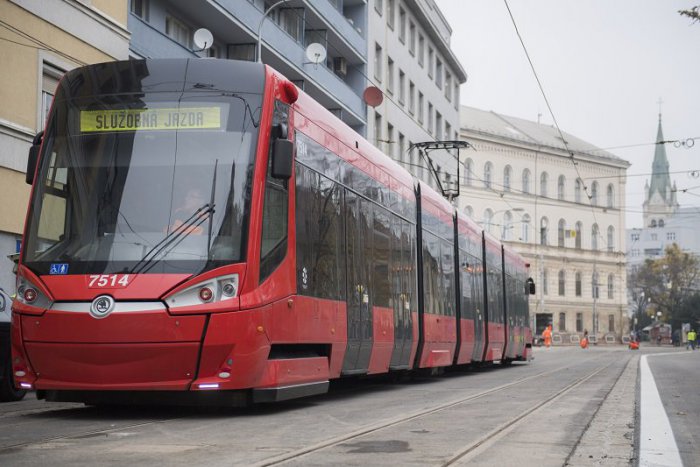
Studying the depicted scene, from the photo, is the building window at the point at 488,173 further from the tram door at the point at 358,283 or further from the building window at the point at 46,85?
the tram door at the point at 358,283

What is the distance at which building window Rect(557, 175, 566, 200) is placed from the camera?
9856 cm

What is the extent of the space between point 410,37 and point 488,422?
44536 mm

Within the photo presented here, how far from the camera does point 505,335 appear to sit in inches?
1159

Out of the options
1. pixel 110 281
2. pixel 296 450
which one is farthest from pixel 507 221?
pixel 296 450

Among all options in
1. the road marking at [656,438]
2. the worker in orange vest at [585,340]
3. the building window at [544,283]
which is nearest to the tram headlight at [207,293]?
the road marking at [656,438]

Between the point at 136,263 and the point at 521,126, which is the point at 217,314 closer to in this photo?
the point at 136,263

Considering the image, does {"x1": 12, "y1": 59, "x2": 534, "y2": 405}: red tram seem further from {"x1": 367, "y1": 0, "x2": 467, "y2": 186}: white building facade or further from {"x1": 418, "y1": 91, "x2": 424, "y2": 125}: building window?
{"x1": 418, "y1": 91, "x2": 424, "y2": 125}: building window

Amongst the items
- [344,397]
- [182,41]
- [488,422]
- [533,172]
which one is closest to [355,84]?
[182,41]

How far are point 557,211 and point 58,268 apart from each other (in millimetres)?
91206

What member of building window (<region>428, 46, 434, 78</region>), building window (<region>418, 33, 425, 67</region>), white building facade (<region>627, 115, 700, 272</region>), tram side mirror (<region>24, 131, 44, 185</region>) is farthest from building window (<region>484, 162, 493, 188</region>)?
tram side mirror (<region>24, 131, 44, 185</region>)

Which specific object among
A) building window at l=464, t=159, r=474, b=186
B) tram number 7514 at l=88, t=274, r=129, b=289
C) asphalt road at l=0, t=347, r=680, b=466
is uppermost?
building window at l=464, t=159, r=474, b=186

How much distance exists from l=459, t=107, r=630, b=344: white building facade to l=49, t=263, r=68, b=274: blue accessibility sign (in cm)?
7797

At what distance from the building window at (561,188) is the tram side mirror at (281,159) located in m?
90.0

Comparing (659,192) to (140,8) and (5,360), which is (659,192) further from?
(5,360)
